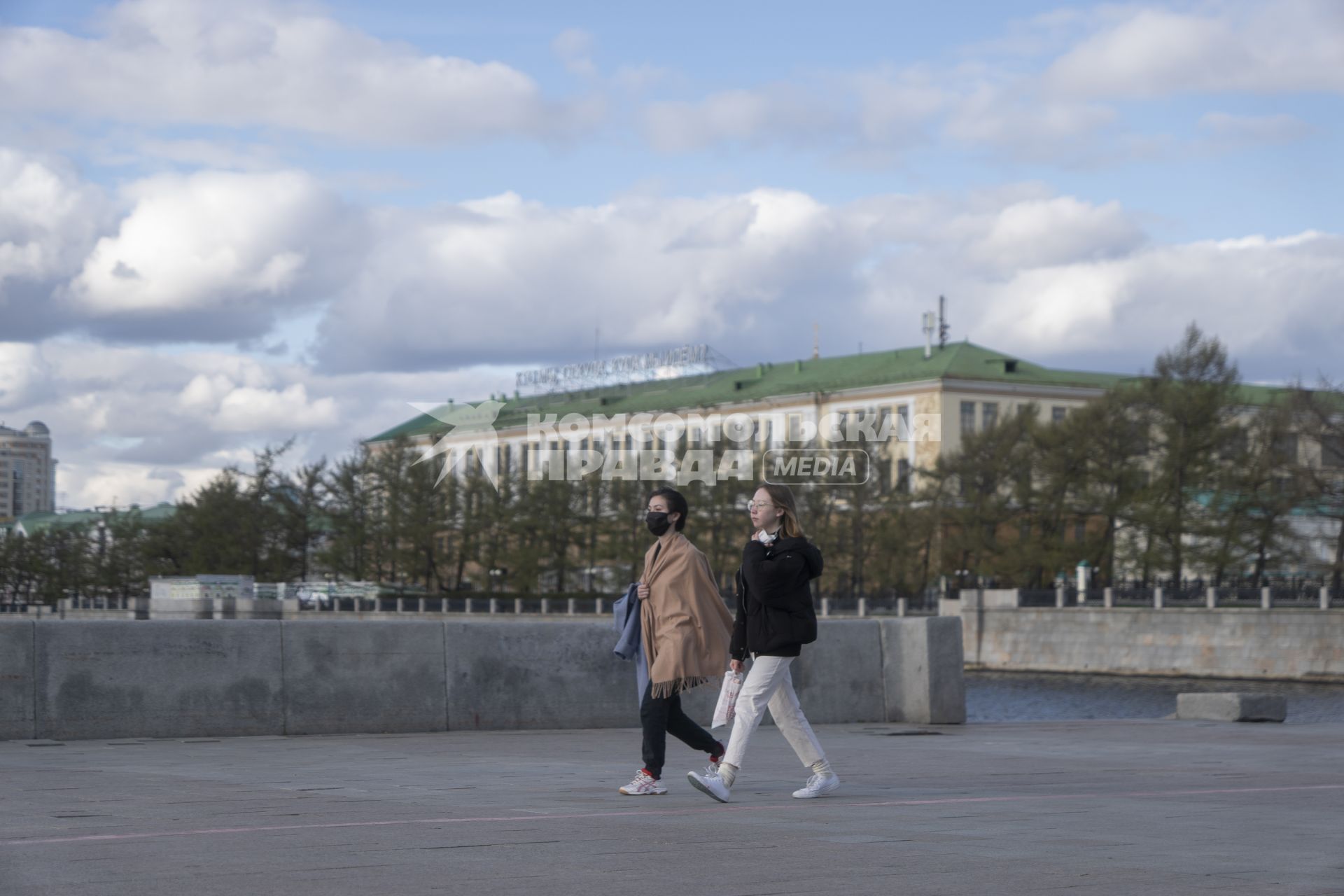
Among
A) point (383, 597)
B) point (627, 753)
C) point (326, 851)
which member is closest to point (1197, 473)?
point (383, 597)

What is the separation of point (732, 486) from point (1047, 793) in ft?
234

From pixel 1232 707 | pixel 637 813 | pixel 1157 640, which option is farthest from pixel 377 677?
pixel 1157 640

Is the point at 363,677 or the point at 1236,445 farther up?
the point at 1236,445

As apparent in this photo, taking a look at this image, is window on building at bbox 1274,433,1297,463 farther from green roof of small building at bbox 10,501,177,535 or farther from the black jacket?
green roof of small building at bbox 10,501,177,535

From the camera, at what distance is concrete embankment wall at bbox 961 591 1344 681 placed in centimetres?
5650

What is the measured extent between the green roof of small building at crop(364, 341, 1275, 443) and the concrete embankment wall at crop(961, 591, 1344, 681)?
98.8ft

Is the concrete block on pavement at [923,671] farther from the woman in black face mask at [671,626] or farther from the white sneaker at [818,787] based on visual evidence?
the woman in black face mask at [671,626]

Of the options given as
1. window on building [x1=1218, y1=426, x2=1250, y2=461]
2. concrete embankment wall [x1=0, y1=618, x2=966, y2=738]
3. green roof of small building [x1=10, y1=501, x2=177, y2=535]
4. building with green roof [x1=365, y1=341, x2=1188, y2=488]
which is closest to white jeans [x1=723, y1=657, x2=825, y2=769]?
concrete embankment wall [x1=0, y1=618, x2=966, y2=738]

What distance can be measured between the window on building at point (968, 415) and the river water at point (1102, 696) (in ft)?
123

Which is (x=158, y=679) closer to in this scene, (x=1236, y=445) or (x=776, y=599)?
(x=776, y=599)

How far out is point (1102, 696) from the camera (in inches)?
2110

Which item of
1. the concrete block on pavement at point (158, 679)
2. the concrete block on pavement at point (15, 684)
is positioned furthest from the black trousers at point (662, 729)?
the concrete block on pavement at point (15, 684)

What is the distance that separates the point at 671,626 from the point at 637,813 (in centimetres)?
135

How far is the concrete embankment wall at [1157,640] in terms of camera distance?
5650 cm
